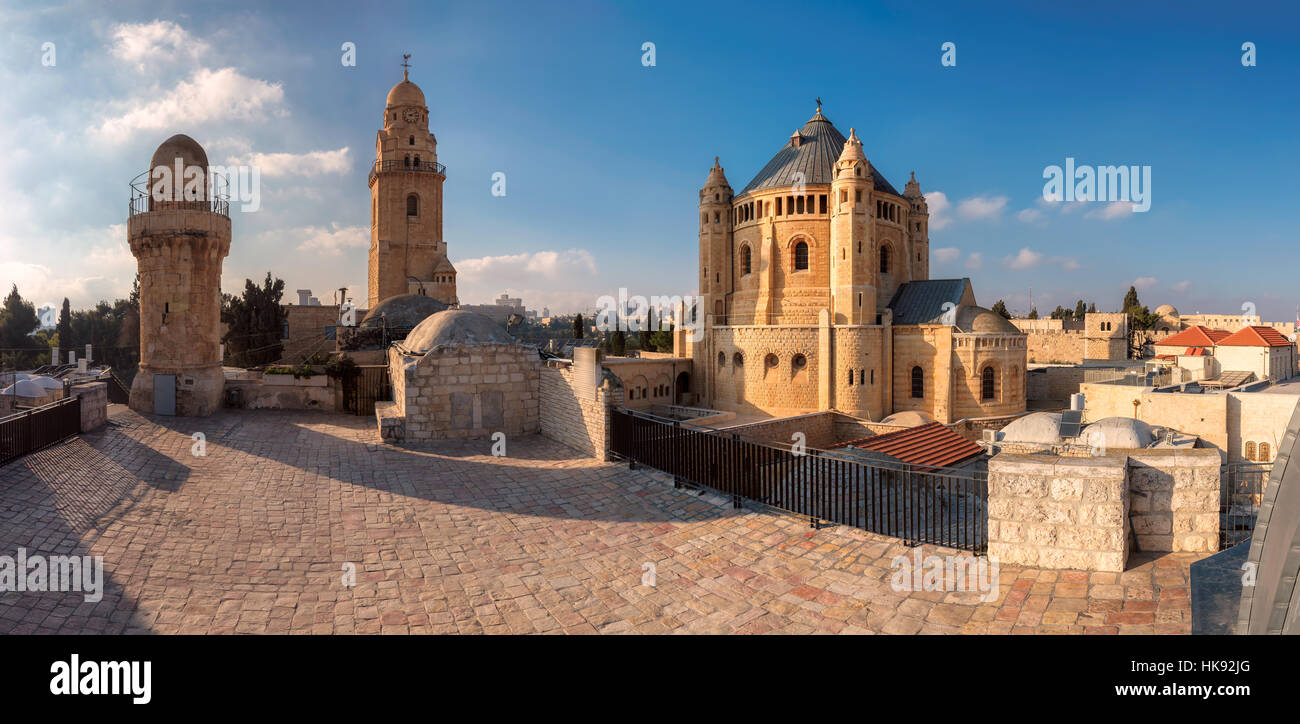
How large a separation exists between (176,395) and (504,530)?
14708 mm

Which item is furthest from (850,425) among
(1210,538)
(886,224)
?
(1210,538)

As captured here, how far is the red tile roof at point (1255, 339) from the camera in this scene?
128 ft

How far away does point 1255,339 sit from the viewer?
1550 inches

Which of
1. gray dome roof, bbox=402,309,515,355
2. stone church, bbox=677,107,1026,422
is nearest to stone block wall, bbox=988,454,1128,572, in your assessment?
gray dome roof, bbox=402,309,515,355

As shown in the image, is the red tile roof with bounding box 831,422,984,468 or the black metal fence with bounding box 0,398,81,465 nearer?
the black metal fence with bounding box 0,398,81,465

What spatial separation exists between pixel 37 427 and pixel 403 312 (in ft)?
61.9

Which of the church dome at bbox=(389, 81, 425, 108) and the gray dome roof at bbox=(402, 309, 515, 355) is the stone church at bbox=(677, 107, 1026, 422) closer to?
the gray dome roof at bbox=(402, 309, 515, 355)

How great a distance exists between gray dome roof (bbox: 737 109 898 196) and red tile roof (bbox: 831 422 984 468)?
16.5 metres

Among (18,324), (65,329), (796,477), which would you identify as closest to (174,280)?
(796,477)

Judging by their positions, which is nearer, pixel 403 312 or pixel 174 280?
pixel 174 280

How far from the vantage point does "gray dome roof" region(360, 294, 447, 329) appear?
1128 inches

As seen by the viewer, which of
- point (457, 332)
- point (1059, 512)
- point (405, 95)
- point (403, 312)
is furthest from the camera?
point (405, 95)

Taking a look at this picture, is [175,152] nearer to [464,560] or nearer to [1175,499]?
[464,560]

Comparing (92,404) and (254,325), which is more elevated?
(254,325)
